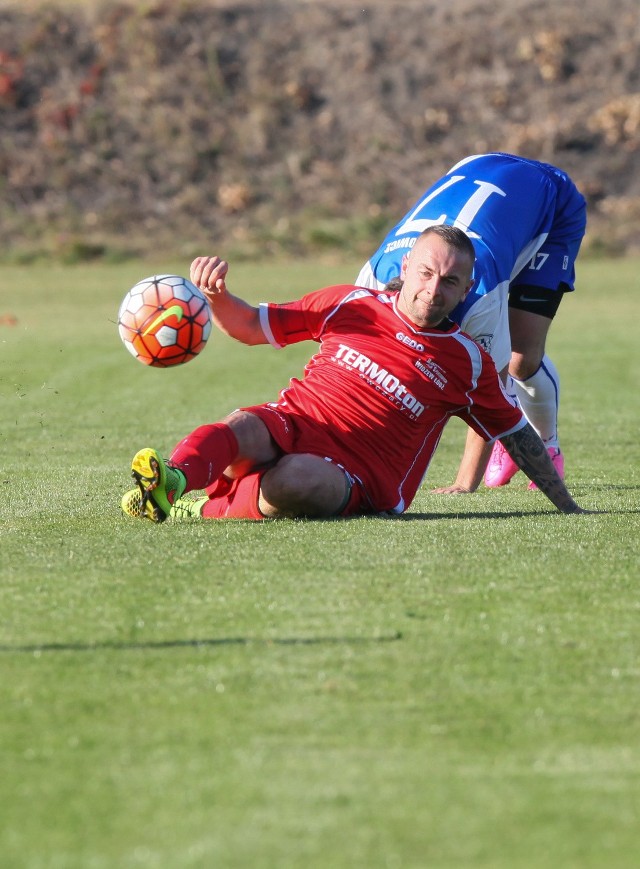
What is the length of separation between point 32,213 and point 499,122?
15.0 meters

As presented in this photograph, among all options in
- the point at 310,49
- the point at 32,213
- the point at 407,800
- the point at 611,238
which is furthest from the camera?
the point at 310,49

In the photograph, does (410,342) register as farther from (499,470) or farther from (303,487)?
(499,470)

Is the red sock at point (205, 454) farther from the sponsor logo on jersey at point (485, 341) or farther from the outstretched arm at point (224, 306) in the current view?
the sponsor logo on jersey at point (485, 341)

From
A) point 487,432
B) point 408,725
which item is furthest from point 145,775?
point 487,432

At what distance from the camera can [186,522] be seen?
596 centimetres

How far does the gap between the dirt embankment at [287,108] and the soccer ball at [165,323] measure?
3216cm

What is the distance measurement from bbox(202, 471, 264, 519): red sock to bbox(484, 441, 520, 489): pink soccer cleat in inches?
89.2

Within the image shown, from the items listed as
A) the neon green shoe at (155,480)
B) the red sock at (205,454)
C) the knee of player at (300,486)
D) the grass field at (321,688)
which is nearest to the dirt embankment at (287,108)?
the knee of player at (300,486)

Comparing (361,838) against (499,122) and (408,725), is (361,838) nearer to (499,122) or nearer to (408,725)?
(408,725)

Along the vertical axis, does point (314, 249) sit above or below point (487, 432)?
below

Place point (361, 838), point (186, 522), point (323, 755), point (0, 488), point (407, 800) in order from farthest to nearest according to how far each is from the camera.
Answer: point (0, 488)
point (186, 522)
point (323, 755)
point (407, 800)
point (361, 838)

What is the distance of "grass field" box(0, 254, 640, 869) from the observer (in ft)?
8.73

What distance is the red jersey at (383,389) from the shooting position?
6.10 m

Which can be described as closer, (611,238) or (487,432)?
(487,432)
